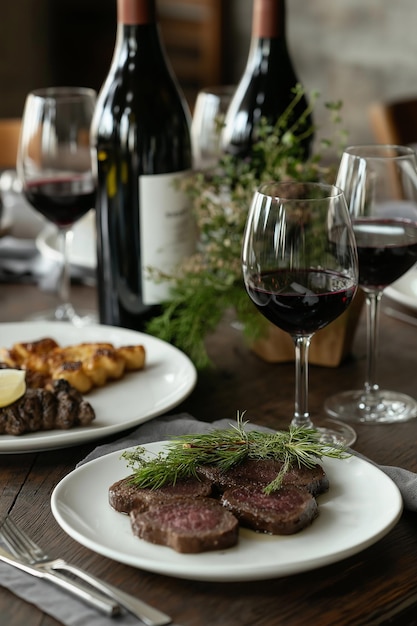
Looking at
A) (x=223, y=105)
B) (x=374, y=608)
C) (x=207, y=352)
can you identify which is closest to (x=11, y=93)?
(x=223, y=105)

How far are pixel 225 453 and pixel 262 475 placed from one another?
0.15 feet

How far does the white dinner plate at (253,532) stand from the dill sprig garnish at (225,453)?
28mm

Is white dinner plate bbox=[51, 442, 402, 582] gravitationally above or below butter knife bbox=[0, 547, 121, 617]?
above

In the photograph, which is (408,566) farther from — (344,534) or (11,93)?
(11,93)

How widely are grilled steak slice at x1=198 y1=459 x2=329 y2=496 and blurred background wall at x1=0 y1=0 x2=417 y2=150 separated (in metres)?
3.73

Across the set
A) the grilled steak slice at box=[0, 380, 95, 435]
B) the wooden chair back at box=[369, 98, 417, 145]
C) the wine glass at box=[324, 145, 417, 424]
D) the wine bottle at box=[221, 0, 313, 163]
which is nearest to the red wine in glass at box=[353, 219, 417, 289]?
the wine glass at box=[324, 145, 417, 424]

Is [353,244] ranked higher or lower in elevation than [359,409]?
higher

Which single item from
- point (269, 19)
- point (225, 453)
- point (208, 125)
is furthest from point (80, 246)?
point (225, 453)

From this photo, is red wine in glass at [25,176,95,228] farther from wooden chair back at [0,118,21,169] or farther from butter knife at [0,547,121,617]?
wooden chair back at [0,118,21,169]

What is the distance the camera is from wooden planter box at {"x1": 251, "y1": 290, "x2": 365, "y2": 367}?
4.53ft

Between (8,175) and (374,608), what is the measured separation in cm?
174

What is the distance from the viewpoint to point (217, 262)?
138 centimetres

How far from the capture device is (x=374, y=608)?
80 cm

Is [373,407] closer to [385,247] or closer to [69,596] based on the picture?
[385,247]
